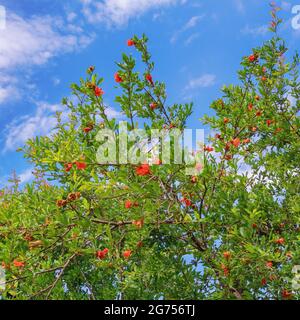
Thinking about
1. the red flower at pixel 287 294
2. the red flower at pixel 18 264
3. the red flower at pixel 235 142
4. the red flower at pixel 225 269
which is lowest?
the red flower at pixel 287 294

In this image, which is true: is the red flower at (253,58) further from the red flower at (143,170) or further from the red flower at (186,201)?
the red flower at (143,170)

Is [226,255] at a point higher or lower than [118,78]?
lower

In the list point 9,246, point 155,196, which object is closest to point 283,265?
point 155,196

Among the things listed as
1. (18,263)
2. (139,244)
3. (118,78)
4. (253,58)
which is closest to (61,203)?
(18,263)

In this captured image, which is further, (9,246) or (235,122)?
(235,122)

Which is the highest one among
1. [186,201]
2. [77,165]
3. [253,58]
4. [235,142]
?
[253,58]

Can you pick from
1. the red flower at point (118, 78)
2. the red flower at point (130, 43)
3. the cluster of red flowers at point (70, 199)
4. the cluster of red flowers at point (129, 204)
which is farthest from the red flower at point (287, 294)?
the red flower at point (130, 43)

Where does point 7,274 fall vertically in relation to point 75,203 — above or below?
below

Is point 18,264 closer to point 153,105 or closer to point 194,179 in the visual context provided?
point 194,179

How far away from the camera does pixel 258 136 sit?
7.73 m

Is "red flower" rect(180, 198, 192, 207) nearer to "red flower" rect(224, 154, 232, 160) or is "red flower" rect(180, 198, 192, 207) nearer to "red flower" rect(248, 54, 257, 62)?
"red flower" rect(224, 154, 232, 160)
